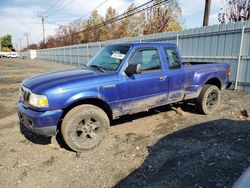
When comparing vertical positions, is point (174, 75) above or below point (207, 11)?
below

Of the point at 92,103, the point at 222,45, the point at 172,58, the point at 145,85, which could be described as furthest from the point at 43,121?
the point at 222,45

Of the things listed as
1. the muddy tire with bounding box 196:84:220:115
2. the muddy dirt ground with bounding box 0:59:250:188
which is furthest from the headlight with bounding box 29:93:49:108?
the muddy tire with bounding box 196:84:220:115

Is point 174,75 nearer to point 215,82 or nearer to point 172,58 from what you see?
point 172,58

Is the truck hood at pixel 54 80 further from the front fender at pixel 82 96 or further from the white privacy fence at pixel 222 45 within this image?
the white privacy fence at pixel 222 45

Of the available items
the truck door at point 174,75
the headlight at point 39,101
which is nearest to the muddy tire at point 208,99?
the truck door at point 174,75

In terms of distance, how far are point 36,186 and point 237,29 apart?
8594mm

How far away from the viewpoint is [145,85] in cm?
463

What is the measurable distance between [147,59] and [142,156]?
6.82ft

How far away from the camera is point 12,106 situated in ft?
24.5

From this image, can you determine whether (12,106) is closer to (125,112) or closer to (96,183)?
(125,112)

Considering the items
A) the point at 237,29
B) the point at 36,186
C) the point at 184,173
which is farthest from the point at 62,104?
the point at 237,29

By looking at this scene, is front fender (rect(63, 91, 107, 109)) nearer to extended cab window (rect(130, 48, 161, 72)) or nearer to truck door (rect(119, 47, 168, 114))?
truck door (rect(119, 47, 168, 114))

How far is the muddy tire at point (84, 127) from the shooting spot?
3.83 m

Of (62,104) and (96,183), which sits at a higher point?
(62,104)
